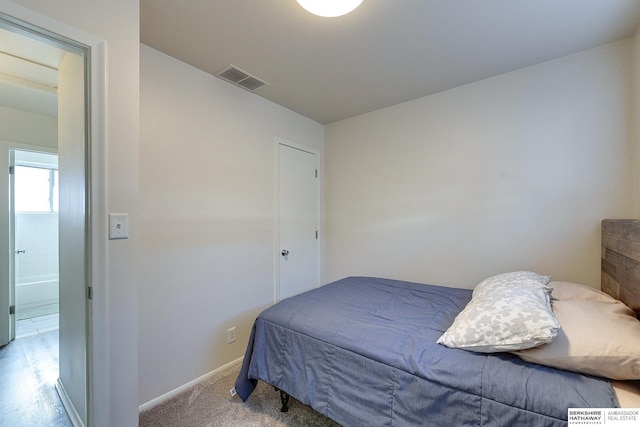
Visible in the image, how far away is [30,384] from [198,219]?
1.79 meters

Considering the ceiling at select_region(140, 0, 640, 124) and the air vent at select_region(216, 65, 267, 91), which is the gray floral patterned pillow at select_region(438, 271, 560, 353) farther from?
the air vent at select_region(216, 65, 267, 91)

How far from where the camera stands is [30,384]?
202 centimetres

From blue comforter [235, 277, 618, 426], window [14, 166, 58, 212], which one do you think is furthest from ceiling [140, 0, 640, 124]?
window [14, 166, 58, 212]

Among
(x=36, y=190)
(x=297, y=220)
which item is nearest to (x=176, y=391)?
(x=297, y=220)

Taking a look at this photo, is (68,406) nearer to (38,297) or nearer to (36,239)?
(38,297)

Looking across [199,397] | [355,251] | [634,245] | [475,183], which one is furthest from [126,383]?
[475,183]

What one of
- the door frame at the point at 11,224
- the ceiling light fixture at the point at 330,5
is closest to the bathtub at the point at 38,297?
the door frame at the point at 11,224

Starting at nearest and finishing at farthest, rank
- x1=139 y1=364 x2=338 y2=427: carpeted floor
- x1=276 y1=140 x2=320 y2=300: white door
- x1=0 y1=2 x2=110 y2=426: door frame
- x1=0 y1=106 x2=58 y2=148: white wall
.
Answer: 1. x1=0 y1=2 x2=110 y2=426: door frame
2. x1=139 y1=364 x2=338 y2=427: carpeted floor
3. x1=0 y1=106 x2=58 y2=148: white wall
4. x1=276 y1=140 x2=320 y2=300: white door

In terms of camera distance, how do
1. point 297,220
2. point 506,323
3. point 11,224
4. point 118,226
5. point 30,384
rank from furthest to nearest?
point 297,220 → point 11,224 → point 30,384 → point 118,226 → point 506,323

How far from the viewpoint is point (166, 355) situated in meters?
1.88

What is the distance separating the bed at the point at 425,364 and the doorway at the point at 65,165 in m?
0.98

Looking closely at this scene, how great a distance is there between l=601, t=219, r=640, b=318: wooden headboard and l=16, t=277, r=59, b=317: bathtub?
5.83m

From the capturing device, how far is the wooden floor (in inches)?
66.4

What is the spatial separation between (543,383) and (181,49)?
2672 millimetres
